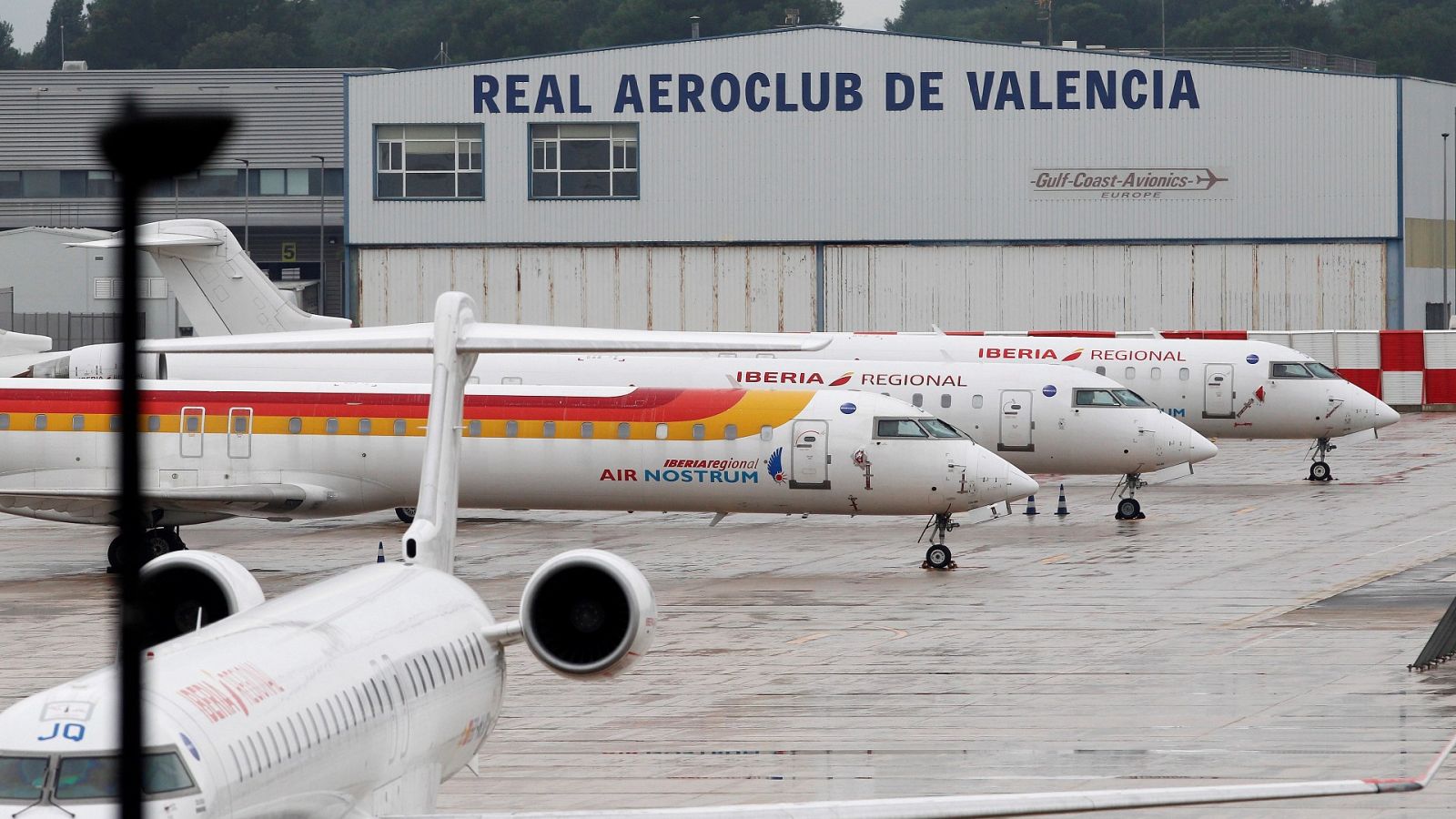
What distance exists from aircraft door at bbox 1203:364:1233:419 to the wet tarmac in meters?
2.79

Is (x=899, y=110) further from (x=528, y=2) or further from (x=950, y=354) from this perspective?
(x=528, y=2)

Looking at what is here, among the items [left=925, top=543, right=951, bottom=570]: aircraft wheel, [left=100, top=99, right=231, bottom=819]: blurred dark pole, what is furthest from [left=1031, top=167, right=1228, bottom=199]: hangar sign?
[left=100, top=99, right=231, bottom=819]: blurred dark pole

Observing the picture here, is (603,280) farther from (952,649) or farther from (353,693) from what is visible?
(353,693)

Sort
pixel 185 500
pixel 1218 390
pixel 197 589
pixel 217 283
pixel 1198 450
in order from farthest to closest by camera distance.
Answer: pixel 1218 390
pixel 217 283
pixel 1198 450
pixel 185 500
pixel 197 589

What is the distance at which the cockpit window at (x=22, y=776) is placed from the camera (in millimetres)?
7195

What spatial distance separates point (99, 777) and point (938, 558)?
20469mm

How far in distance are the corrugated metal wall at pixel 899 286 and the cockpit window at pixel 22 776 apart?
5253 cm

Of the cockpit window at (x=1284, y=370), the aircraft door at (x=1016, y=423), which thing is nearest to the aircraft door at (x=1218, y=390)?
the cockpit window at (x=1284, y=370)

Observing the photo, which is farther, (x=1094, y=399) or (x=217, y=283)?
(x=217, y=283)

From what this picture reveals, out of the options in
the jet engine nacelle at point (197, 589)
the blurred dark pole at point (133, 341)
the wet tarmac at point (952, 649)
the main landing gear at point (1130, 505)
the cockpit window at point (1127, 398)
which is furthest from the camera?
the main landing gear at point (1130, 505)

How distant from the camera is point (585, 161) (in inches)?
2365

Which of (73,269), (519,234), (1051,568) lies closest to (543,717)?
(1051,568)

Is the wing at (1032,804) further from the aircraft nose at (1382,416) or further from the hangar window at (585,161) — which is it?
the hangar window at (585,161)

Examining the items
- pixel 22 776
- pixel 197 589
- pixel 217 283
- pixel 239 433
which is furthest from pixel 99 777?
pixel 217 283
